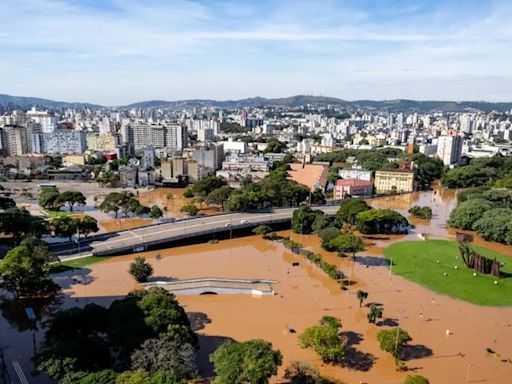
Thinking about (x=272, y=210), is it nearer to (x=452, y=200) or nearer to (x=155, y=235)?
→ (x=155, y=235)

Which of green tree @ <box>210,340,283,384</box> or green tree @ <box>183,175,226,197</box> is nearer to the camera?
green tree @ <box>210,340,283,384</box>

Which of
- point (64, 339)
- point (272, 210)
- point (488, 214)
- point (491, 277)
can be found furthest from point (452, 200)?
point (64, 339)

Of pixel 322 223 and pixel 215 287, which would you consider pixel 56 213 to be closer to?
pixel 215 287

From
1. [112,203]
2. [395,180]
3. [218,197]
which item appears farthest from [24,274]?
[395,180]

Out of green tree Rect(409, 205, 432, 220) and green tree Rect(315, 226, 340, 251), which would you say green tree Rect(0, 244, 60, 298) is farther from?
green tree Rect(409, 205, 432, 220)

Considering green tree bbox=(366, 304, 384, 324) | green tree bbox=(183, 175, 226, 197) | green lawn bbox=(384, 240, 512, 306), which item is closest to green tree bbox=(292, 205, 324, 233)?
green lawn bbox=(384, 240, 512, 306)

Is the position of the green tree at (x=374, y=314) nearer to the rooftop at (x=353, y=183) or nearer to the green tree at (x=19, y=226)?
the green tree at (x=19, y=226)
